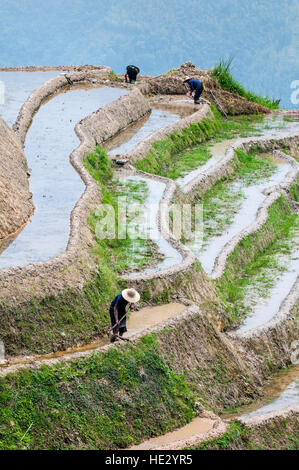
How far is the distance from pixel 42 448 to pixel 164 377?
292cm

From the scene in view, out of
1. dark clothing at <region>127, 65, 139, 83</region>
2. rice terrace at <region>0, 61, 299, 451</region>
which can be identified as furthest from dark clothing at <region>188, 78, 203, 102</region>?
rice terrace at <region>0, 61, 299, 451</region>

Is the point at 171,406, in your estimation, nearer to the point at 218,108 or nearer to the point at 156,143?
the point at 156,143

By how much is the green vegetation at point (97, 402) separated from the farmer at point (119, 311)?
0.53 m

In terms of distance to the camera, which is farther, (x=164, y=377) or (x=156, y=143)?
(x=156, y=143)

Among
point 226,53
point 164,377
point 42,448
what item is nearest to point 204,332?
point 164,377

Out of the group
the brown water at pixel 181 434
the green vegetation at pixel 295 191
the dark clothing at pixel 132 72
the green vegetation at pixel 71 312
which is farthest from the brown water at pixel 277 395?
the dark clothing at pixel 132 72

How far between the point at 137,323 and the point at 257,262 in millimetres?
7151

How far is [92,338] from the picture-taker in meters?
16.2

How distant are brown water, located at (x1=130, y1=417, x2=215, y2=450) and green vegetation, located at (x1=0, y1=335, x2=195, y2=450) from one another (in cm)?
11

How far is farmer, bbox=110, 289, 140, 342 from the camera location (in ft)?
51.5

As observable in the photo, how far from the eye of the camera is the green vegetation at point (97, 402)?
13.4 m

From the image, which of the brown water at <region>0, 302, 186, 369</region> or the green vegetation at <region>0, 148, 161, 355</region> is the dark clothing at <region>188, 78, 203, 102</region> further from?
the brown water at <region>0, 302, 186, 369</region>

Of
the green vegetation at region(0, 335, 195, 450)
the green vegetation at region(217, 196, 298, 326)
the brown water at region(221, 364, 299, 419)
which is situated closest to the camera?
the green vegetation at region(0, 335, 195, 450)

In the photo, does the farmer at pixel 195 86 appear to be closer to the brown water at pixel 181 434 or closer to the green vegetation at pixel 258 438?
the green vegetation at pixel 258 438
